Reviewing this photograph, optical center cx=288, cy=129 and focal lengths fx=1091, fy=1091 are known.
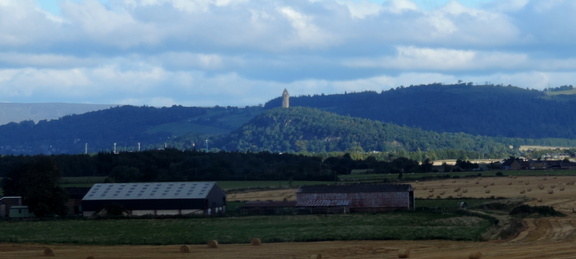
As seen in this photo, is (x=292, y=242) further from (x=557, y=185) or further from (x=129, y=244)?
(x=557, y=185)

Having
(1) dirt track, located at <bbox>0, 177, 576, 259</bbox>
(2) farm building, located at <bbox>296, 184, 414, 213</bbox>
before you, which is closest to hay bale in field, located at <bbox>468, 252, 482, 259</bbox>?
(1) dirt track, located at <bbox>0, 177, 576, 259</bbox>

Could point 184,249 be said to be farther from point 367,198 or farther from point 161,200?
point 367,198

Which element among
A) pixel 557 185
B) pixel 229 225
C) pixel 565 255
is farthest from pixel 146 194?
pixel 565 255

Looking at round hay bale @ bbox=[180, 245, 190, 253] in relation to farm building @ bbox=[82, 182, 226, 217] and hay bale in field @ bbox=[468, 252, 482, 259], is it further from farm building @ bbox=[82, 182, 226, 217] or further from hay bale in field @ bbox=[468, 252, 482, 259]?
farm building @ bbox=[82, 182, 226, 217]

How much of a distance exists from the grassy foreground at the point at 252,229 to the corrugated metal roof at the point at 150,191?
10.5 m

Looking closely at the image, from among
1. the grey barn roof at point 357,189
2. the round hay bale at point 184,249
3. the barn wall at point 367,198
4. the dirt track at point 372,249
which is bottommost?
the dirt track at point 372,249

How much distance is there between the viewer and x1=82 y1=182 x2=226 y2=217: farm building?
82375mm

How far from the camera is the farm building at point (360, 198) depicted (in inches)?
3182

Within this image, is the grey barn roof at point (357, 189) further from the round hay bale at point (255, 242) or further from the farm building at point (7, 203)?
the round hay bale at point (255, 242)

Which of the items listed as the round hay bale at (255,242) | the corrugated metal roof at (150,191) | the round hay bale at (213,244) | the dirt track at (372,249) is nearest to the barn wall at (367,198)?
the corrugated metal roof at (150,191)

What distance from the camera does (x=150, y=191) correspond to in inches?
3339

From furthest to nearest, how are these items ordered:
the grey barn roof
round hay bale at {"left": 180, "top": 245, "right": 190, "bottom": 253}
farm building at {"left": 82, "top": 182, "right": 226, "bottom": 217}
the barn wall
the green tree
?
farm building at {"left": 82, "top": 182, "right": 226, "bottom": 217}, the grey barn roof, the green tree, the barn wall, round hay bale at {"left": 180, "top": 245, "right": 190, "bottom": 253}

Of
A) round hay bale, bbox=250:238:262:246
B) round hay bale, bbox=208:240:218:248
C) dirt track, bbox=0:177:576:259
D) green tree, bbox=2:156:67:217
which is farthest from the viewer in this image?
green tree, bbox=2:156:67:217

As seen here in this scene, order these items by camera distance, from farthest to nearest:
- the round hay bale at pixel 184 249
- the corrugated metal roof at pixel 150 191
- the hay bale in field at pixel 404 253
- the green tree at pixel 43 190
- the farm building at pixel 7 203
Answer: the farm building at pixel 7 203 → the corrugated metal roof at pixel 150 191 → the green tree at pixel 43 190 → the round hay bale at pixel 184 249 → the hay bale in field at pixel 404 253
